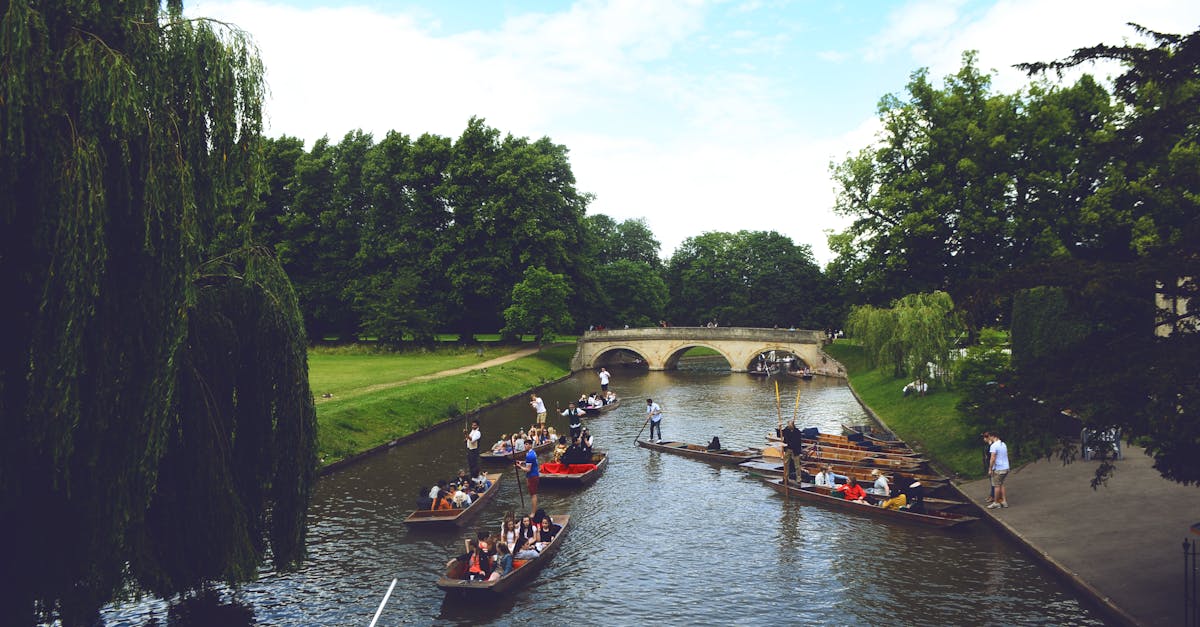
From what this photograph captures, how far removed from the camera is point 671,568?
1784 centimetres

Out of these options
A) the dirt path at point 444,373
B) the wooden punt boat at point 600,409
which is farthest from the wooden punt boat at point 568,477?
the dirt path at point 444,373

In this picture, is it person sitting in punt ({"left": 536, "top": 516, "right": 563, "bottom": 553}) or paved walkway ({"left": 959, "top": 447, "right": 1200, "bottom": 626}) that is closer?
paved walkway ({"left": 959, "top": 447, "right": 1200, "bottom": 626})

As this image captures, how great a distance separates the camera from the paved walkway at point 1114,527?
1395 cm

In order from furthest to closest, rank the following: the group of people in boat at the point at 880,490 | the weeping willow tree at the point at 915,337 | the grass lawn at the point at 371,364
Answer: the grass lawn at the point at 371,364, the weeping willow tree at the point at 915,337, the group of people in boat at the point at 880,490

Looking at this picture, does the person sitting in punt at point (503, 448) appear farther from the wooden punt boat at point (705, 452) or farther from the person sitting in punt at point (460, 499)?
the person sitting in punt at point (460, 499)

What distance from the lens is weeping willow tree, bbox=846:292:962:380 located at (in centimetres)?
3769

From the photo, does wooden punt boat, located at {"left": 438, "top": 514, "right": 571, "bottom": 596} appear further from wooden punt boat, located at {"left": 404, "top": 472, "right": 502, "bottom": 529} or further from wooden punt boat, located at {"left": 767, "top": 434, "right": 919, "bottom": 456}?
wooden punt boat, located at {"left": 767, "top": 434, "right": 919, "bottom": 456}

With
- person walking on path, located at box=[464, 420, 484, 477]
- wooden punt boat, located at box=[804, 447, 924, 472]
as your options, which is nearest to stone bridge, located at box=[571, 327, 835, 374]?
wooden punt boat, located at box=[804, 447, 924, 472]

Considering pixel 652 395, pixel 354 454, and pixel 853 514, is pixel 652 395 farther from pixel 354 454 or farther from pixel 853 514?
pixel 853 514

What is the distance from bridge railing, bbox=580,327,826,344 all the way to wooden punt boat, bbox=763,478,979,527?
41565 millimetres

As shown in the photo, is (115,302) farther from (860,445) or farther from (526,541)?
(860,445)

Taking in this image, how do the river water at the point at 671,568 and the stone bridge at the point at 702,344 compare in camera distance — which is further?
the stone bridge at the point at 702,344

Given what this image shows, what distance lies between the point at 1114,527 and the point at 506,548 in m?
13.7

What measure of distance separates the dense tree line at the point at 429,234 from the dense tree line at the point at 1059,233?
25685mm
